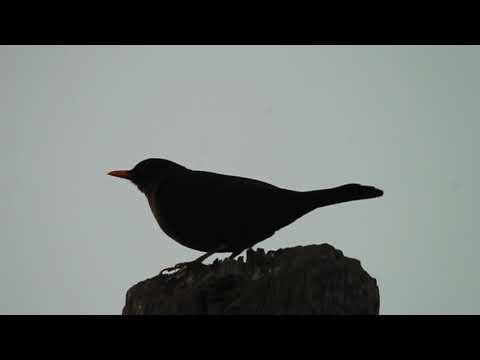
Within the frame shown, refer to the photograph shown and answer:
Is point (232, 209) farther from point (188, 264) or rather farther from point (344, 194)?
point (344, 194)

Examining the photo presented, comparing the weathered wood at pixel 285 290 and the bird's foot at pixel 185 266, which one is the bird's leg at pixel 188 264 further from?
the weathered wood at pixel 285 290

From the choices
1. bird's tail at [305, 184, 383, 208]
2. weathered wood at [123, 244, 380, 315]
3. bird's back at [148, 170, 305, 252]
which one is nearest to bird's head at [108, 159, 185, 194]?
bird's back at [148, 170, 305, 252]

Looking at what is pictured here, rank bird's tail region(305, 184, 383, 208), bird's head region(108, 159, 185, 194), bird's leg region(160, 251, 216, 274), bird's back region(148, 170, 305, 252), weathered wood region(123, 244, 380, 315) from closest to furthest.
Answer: weathered wood region(123, 244, 380, 315)
bird's tail region(305, 184, 383, 208)
bird's leg region(160, 251, 216, 274)
bird's back region(148, 170, 305, 252)
bird's head region(108, 159, 185, 194)

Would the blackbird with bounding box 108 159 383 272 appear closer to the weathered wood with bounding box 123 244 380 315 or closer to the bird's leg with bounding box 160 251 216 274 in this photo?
the bird's leg with bounding box 160 251 216 274

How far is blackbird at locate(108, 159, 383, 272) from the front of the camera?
4.76 meters

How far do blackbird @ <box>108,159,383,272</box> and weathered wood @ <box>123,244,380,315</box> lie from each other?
3.95 feet

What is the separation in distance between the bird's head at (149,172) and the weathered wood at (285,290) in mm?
2646

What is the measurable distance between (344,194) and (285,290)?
171 centimetres

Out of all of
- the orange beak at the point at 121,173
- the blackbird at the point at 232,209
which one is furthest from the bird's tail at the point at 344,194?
the orange beak at the point at 121,173

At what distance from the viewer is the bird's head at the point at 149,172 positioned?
20.2 ft

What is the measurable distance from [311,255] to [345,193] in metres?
1.41
